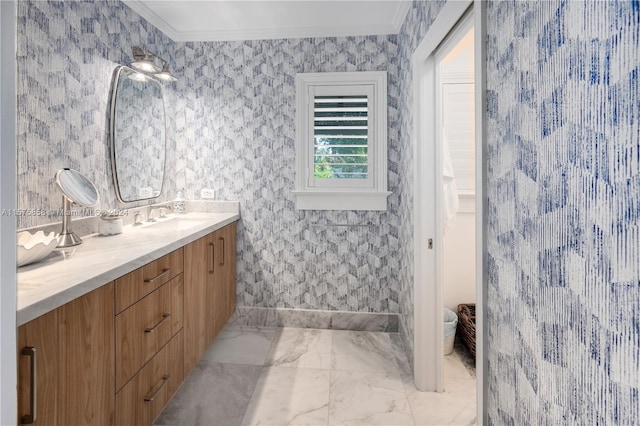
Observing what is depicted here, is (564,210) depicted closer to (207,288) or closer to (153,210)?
(207,288)

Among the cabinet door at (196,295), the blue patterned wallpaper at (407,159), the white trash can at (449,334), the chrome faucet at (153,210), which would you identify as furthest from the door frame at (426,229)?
the chrome faucet at (153,210)

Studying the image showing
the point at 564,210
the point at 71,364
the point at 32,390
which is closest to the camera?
the point at 564,210

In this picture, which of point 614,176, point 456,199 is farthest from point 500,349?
point 456,199

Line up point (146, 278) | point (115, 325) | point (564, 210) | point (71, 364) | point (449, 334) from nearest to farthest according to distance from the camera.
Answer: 1. point (564, 210)
2. point (71, 364)
3. point (115, 325)
4. point (146, 278)
5. point (449, 334)

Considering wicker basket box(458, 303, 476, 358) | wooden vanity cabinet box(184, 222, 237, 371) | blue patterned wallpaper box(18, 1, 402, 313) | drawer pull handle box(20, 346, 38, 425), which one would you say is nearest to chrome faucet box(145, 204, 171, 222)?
blue patterned wallpaper box(18, 1, 402, 313)

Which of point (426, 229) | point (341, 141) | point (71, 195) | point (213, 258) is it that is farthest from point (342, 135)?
point (71, 195)

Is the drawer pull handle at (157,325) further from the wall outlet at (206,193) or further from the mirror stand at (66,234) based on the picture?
the wall outlet at (206,193)

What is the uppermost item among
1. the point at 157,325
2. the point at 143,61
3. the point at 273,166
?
the point at 143,61

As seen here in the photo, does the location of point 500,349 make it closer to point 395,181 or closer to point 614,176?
point 614,176

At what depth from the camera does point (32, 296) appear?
1009 mm

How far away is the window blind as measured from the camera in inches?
114

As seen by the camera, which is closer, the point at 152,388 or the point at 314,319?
the point at 152,388

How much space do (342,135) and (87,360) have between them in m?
2.26

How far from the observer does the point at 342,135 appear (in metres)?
2.91
